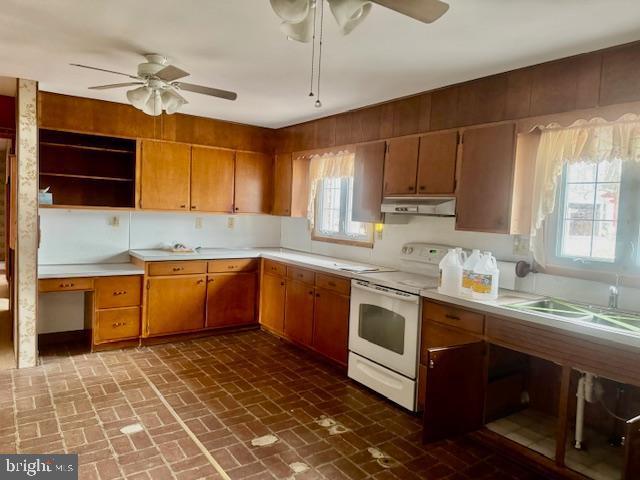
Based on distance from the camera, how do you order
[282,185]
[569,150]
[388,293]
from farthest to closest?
[282,185], [388,293], [569,150]

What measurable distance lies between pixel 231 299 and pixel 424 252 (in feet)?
7.13

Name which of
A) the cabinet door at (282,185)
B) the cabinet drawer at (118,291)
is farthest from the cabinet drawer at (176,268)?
the cabinet door at (282,185)

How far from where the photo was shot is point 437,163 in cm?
326

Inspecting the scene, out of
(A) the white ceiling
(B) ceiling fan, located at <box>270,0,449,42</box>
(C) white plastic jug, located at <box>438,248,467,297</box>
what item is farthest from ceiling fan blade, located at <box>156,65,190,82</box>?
(C) white plastic jug, located at <box>438,248,467,297</box>

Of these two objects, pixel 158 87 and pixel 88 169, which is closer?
pixel 158 87

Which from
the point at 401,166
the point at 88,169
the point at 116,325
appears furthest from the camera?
the point at 88,169

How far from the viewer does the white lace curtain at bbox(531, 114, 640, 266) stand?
2410mm

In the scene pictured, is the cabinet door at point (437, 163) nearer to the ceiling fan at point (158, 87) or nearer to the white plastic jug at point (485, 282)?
the white plastic jug at point (485, 282)

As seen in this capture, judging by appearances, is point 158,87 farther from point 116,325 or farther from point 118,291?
point 116,325

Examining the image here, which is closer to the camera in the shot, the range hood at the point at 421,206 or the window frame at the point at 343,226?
the range hood at the point at 421,206

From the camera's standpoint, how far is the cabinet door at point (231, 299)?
183 inches

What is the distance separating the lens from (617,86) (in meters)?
2.32

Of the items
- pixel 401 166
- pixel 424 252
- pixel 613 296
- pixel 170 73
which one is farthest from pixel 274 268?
pixel 613 296

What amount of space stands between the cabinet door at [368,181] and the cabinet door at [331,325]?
29.3 inches
